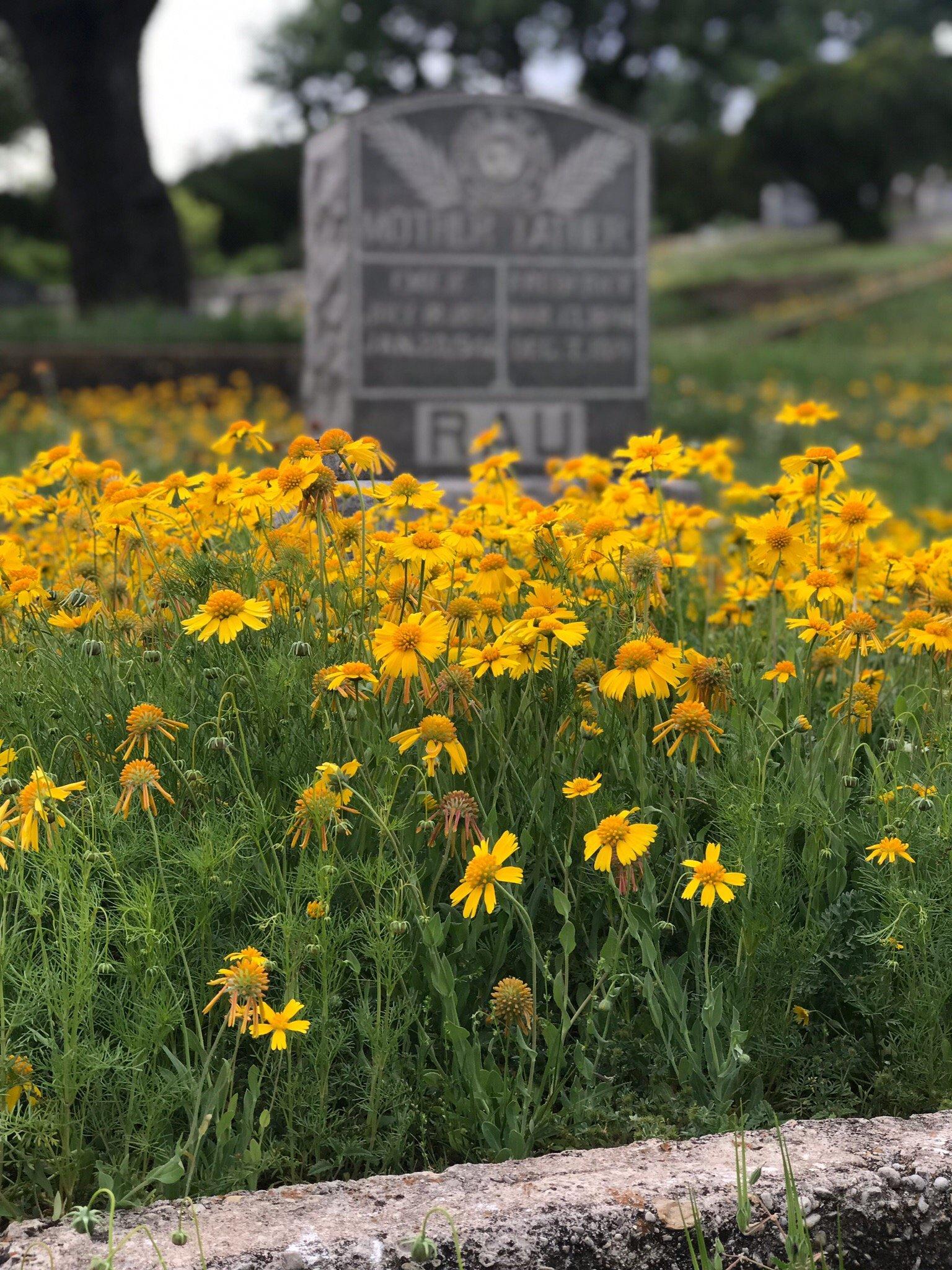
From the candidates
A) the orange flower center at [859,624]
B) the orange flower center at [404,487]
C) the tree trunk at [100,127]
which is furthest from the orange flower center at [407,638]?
the tree trunk at [100,127]

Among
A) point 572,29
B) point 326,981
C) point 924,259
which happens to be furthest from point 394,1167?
point 572,29

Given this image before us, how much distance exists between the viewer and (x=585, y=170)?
337 inches

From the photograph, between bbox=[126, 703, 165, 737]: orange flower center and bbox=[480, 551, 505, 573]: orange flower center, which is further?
bbox=[480, 551, 505, 573]: orange flower center

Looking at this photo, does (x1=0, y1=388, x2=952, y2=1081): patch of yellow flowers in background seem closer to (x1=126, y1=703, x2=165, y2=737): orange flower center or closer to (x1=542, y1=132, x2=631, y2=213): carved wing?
(x1=126, y1=703, x2=165, y2=737): orange flower center

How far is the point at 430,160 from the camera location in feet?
27.3

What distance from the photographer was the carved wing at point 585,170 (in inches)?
336

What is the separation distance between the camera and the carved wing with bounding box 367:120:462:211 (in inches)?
324

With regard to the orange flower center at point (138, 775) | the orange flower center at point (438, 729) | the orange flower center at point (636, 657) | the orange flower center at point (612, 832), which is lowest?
the orange flower center at point (612, 832)

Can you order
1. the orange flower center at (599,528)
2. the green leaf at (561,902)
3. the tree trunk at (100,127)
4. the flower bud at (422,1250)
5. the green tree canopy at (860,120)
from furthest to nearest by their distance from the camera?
the green tree canopy at (860,120) < the tree trunk at (100,127) < the orange flower center at (599,528) < the green leaf at (561,902) < the flower bud at (422,1250)

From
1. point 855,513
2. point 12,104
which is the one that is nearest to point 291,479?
point 855,513

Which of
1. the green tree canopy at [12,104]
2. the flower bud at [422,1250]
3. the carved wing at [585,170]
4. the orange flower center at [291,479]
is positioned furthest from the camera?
the green tree canopy at [12,104]

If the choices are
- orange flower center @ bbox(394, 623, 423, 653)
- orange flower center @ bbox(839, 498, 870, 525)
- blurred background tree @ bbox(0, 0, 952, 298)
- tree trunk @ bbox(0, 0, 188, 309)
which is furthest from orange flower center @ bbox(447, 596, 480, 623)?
blurred background tree @ bbox(0, 0, 952, 298)

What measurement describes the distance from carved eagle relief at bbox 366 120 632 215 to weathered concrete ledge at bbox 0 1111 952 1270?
7.28m

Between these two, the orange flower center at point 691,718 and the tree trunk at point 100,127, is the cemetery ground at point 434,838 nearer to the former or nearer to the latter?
the orange flower center at point 691,718
